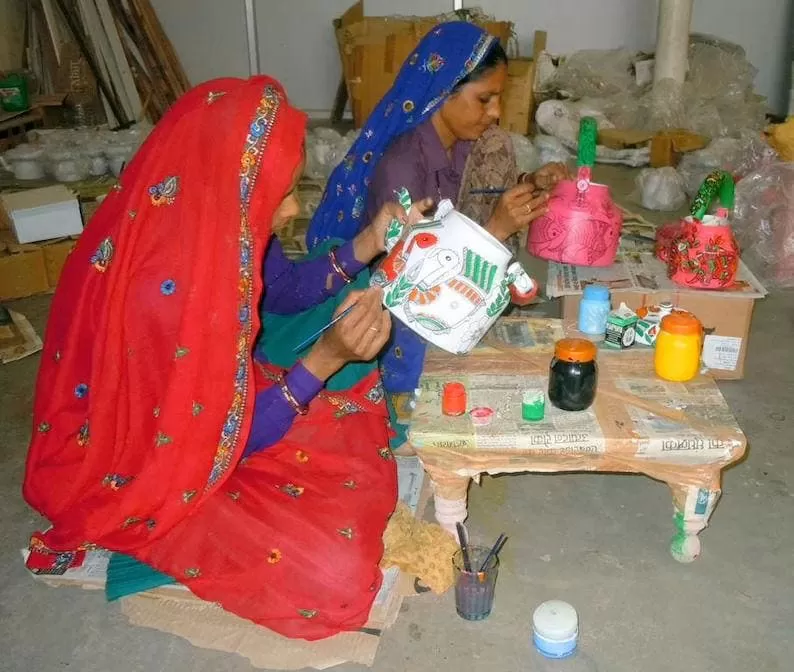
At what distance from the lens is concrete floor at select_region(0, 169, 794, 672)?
131cm

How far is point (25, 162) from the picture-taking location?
12.2 feet

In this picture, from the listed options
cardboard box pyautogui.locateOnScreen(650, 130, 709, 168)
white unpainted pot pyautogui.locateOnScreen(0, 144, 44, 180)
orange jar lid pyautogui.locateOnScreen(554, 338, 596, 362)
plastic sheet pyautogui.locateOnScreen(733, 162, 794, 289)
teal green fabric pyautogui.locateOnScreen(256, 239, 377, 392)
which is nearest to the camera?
orange jar lid pyautogui.locateOnScreen(554, 338, 596, 362)

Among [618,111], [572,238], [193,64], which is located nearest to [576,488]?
[572,238]

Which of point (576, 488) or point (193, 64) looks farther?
point (193, 64)

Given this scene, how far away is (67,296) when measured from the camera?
4.15ft

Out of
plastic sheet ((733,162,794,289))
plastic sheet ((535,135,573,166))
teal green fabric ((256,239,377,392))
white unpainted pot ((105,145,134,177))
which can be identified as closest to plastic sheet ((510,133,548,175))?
plastic sheet ((535,135,573,166))

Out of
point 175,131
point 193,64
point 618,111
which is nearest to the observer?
point 175,131

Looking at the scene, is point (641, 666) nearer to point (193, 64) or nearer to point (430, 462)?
point (430, 462)

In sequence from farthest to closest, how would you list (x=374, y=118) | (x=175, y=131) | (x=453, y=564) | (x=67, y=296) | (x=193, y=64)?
(x=193, y=64) < (x=374, y=118) < (x=453, y=564) < (x=67, y=296) < (x=175, y=131)

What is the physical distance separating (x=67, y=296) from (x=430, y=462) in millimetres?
637

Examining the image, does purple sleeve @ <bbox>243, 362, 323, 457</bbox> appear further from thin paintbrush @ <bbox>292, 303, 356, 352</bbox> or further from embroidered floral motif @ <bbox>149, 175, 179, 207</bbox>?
embroidered floral motif @ <bbox>149, 175, 179, 207</bbox>

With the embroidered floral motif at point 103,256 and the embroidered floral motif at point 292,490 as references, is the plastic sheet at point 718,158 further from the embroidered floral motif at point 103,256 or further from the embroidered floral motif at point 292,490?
the embroidered floral motif at point 103,256

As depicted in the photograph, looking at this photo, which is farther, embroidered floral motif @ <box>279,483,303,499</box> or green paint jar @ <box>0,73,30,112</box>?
green paint jar @ <box>0,73,30,112</box>

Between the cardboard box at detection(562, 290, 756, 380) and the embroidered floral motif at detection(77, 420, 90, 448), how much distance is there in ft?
3.65
